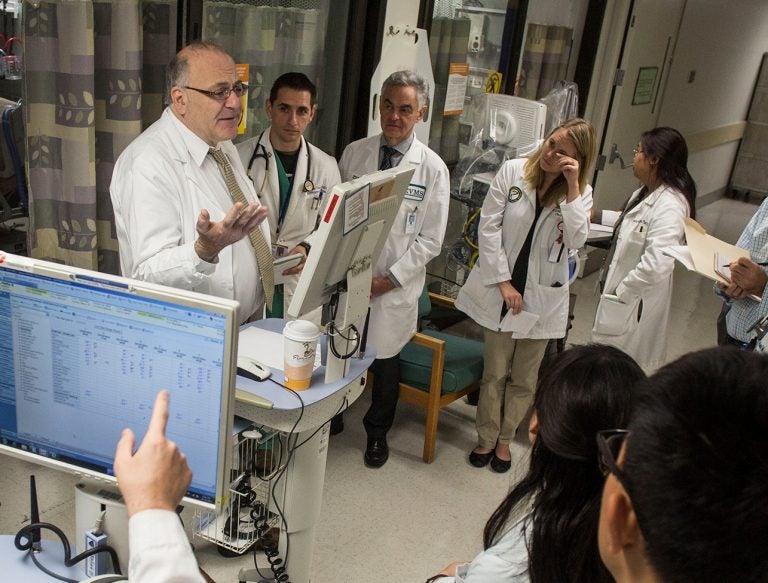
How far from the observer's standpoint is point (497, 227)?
120 inches

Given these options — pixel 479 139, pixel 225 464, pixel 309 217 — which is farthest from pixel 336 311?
pixel 479 139

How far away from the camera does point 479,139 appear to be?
166 inches

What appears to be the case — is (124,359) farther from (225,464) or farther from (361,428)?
(361,428)

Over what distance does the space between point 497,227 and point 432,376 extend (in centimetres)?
68

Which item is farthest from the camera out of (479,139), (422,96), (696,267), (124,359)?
(479,139)

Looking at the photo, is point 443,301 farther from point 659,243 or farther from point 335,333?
point 335,333

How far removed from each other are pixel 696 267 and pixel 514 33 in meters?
2.63

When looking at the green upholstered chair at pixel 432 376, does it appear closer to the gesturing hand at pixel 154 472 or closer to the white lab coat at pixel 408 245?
the white lab coat at pixel 408 245

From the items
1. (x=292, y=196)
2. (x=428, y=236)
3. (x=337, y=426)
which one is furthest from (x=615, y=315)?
(x=292, y=196)

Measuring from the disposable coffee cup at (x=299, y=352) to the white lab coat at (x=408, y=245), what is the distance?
1184 mm

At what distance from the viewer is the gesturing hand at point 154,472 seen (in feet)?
3.28

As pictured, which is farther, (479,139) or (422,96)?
(479,139)

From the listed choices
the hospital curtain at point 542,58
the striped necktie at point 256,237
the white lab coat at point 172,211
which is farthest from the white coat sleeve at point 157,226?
the hospital curtain at point 542,58

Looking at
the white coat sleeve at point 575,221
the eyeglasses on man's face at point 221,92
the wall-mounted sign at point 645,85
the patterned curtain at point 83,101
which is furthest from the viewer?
the wall-mounted sign at point 645,85
